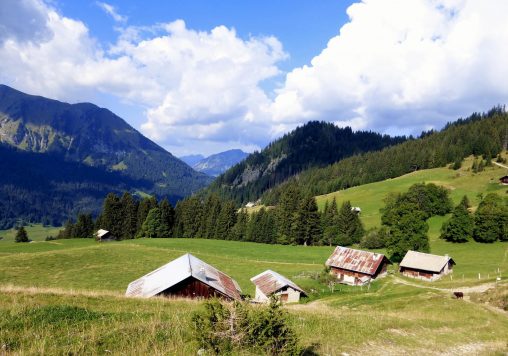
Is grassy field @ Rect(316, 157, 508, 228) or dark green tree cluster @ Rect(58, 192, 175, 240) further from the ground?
grassy field @ Rect(316, 157, 508, 228)

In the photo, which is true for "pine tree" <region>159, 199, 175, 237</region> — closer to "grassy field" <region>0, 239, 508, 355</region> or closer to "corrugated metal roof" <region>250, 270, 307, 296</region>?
"grassy field" <region>0, 239, 508, 355</region>

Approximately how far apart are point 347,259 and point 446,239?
38504mm

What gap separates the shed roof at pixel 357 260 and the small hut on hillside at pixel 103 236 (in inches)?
2779

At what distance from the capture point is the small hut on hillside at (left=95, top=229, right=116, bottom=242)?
10806cm

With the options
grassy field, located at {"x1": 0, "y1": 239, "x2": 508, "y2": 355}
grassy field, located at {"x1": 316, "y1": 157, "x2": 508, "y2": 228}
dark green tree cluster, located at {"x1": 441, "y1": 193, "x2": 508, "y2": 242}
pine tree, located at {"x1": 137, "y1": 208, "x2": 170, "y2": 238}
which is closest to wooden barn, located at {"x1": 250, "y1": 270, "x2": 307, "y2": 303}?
grassy field, located at {"x1": 0, "y1": 239, "x2": 508, "y2": 355}

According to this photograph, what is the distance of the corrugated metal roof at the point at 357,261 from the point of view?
66625mm

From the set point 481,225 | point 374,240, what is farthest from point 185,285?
point 481,225

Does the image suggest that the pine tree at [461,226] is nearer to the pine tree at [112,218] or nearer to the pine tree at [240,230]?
the pine tree at [240,230]

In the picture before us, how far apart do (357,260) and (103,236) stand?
76.9 metres

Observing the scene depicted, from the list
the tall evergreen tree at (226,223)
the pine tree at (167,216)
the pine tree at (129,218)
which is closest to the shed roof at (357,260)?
the tall evergreen tree at (226,223)

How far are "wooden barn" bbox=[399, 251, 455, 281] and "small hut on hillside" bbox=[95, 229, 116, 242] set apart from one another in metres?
83.4

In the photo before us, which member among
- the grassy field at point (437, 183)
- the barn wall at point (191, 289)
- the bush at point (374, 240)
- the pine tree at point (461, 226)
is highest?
the grassy field at point (437, 183)

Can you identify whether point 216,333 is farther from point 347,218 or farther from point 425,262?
point 347,218

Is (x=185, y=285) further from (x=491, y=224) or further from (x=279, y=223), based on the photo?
(x=279, y=223)
